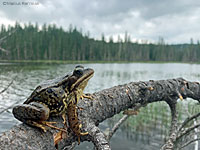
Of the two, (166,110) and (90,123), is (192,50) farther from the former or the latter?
(90,123)

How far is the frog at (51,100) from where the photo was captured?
173 cm

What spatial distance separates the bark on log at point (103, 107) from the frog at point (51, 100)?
100mm

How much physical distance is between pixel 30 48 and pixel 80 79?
87.6m

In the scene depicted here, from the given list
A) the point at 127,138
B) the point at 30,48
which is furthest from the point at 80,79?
the point at 30,48

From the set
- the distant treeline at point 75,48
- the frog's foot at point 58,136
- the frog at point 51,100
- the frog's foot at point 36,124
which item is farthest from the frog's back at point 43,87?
the distant treeline at point 75,48

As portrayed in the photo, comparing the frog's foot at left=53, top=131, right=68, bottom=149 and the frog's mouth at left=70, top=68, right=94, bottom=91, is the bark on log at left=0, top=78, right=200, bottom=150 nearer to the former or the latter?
the frog's foot at left=53, top=131, right=68, bottom=149

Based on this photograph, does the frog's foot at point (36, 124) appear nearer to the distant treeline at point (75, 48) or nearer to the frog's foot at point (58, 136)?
the frog's foot at point (58, 136)

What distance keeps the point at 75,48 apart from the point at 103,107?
92.3 meters

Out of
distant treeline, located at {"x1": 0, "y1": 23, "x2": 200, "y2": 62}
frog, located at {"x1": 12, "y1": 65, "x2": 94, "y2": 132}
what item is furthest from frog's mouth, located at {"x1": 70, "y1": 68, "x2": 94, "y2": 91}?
distant treeline, located at {"x1": 0, "y1": 23, "x2": 200, "y2": 62}

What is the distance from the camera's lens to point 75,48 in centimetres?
9231

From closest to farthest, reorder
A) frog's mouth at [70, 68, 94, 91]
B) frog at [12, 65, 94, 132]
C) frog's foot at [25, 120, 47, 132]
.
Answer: frog's foot at [25, 120, 47, 132] < frog at [12, 65, 94, 132] < frog's mouth at [70, 68, 94, 91]

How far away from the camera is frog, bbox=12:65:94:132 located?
1729 mm

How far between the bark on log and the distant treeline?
69.0 m

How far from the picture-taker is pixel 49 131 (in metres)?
1.65
